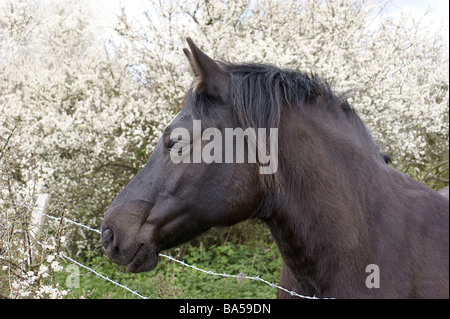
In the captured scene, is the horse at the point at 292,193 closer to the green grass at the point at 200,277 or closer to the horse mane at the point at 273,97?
the horse mane at the point at 273,97

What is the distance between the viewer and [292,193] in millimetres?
1842

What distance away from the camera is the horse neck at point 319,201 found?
5.73 feet

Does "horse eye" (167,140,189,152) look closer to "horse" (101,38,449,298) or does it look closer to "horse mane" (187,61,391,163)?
A: "horse" (101,38,449,298)

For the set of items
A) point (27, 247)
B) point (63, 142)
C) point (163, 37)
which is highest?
point (163, 37)

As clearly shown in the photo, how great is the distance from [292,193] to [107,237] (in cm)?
94

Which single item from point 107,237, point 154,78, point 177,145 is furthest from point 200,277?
point 177,145

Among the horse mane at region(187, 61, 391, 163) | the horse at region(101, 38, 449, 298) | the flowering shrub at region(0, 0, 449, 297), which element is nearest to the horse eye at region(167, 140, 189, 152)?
the horse at region(101, 38, 449, 298)

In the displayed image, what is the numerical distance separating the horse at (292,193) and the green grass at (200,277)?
3218 millimetres

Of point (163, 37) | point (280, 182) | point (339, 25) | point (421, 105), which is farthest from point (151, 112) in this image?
point (280, 182)

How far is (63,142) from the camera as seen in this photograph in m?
6.00

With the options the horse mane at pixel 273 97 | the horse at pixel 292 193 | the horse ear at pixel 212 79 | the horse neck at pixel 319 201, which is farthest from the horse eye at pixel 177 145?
the horse neck at pixel 319 201

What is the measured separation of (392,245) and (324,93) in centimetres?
80

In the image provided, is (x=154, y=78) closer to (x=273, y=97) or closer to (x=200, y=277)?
(x=200, y=277)
